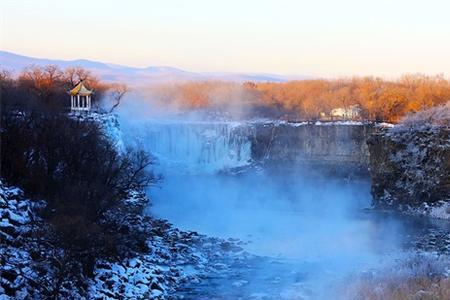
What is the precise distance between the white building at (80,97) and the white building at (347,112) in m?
32.9

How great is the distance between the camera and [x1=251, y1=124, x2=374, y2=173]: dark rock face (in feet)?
167

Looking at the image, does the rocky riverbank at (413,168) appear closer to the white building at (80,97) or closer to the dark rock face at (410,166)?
the dark rock face at (410,166)

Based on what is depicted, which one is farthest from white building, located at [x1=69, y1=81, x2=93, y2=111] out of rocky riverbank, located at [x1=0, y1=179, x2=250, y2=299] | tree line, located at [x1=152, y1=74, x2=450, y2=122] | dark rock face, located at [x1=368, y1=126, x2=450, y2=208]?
tree line, located at [x1=152, y1=74, x2=450, y2=122]

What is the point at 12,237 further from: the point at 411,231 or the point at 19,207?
the point at 411,231

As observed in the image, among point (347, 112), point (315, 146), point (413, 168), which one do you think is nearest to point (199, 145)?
point (315, 146)

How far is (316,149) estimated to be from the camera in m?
53.3

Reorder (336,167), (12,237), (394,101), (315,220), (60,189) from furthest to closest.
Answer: (394,101)
(336,167)
(315,220)
(60,189)
(12,237)

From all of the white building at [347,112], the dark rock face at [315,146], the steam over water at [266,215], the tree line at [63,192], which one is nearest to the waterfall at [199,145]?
the steam over water at [266,215]

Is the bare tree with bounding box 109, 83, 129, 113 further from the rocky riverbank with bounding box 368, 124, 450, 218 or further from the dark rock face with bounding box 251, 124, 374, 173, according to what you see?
the rocky riverbank with bounding box 368, 124, 450, 218

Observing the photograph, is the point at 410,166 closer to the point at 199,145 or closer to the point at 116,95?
the point at 199,145

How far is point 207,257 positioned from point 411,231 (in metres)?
11.3

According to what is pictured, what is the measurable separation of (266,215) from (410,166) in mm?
10243

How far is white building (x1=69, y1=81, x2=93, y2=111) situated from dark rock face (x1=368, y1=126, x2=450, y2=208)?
21.4m

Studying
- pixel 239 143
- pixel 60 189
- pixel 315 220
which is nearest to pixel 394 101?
pixel 239 143
